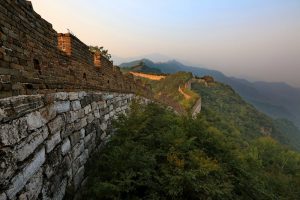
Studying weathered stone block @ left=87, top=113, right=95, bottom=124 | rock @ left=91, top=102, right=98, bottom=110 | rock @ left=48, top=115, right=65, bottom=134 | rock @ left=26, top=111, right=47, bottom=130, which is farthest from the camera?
rock @ left=91, top=102, right=98, bottom=110

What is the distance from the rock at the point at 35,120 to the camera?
3126 mm

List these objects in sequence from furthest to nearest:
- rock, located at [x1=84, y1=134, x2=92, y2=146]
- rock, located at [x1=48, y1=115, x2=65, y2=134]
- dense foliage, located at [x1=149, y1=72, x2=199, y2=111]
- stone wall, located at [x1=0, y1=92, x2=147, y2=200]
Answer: dense foliage, located at [x1=149, y1=72, x2=199, y2=111], rock, located at [x1=84, y1=134, x2=92, y2=146], rock, located at [x1=48, y1=115, x2=65, y2=134], stone wall, located at [x1=0, y1=92, x2=147, y2=200]

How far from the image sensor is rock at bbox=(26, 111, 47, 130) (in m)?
3.13

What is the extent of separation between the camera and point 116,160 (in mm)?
5207

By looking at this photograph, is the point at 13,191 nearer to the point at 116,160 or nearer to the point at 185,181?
the point at 116,160

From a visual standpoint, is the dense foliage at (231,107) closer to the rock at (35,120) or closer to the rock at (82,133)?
the rock at (82,133)

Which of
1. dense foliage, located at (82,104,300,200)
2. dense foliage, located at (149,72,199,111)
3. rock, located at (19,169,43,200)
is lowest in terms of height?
dense foliage, located at (149,72,199,111)

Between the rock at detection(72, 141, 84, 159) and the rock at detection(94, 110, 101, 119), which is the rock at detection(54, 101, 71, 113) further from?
the rock at detection(94, 110, 101, 119)

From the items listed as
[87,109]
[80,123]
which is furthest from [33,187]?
[87,109]

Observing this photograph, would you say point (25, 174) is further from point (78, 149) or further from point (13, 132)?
point (78, 149)

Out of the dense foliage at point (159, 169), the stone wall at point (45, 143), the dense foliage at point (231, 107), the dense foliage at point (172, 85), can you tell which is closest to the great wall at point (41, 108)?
the stone wall at point (45, 143)

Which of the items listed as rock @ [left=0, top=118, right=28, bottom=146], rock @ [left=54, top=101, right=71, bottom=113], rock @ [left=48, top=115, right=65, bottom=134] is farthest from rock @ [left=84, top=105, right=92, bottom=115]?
rock @ [left=0, top=118, right=28, bottom=146]

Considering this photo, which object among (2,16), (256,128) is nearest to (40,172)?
(2,16)

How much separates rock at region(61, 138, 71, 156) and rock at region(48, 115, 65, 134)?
244 mm
